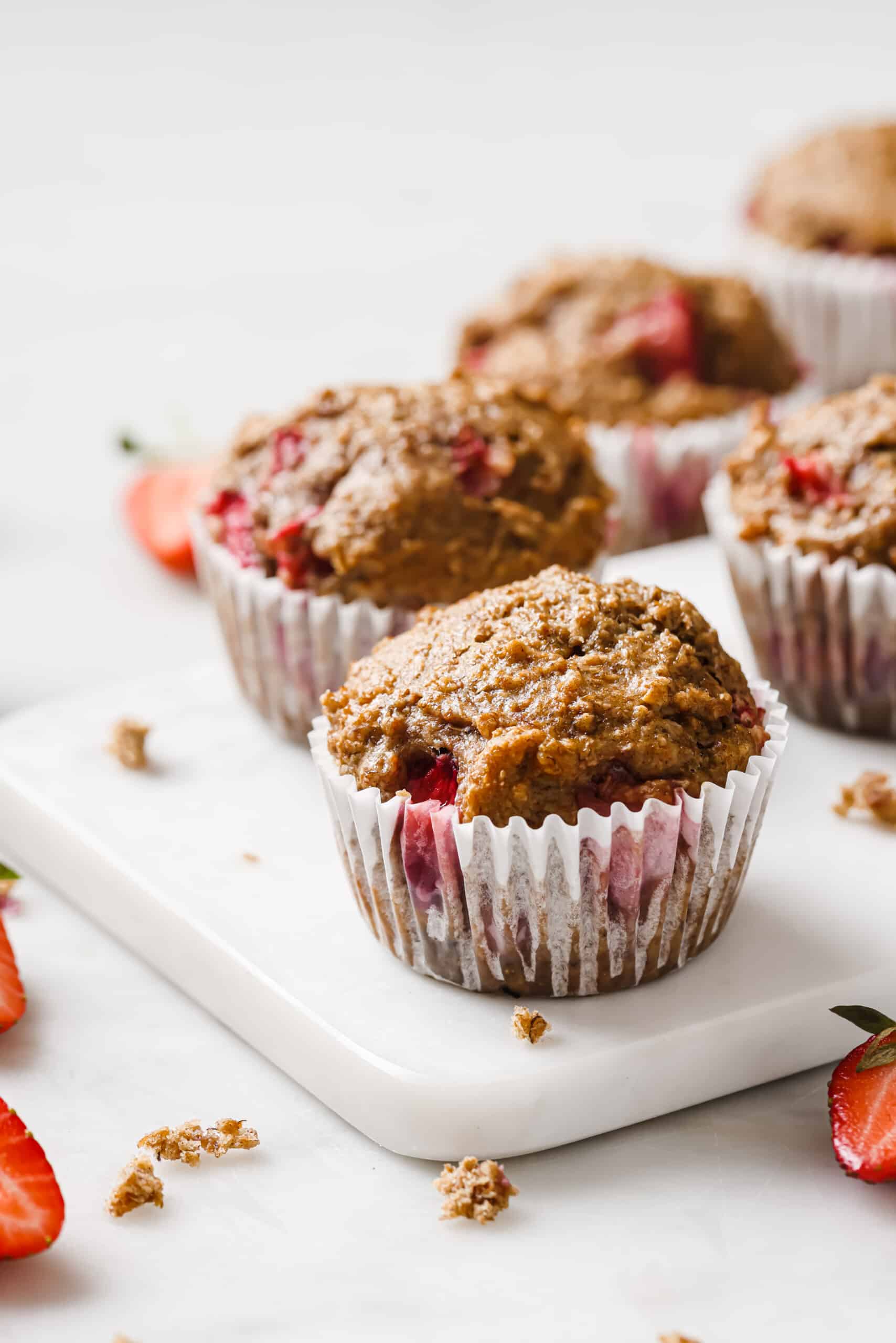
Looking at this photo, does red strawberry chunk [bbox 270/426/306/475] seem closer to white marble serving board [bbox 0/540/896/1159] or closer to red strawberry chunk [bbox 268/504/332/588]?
red strawberry chunk [bbox 268/504/332/588]

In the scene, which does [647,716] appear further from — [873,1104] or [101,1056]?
[101,1056]

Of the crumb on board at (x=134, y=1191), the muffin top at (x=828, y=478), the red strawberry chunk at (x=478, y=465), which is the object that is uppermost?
the red strawberry chunk at (x=478, y=465)

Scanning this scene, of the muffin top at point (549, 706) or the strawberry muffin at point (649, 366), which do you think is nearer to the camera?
the muffin top at point (549, 706)

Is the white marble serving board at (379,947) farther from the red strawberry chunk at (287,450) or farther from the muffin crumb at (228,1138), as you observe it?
the red strawberry chunk at (287,450)

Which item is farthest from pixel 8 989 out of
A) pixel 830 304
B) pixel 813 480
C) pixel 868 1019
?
pixel 830 304

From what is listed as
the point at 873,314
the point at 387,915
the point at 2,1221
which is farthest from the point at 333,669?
the point at 873,314

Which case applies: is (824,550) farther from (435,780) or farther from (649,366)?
(649,366)

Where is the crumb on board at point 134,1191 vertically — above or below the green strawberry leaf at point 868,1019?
below

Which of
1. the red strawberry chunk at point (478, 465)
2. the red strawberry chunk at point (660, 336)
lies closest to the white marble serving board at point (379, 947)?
the red strawberry chunk at point (478, 465)
